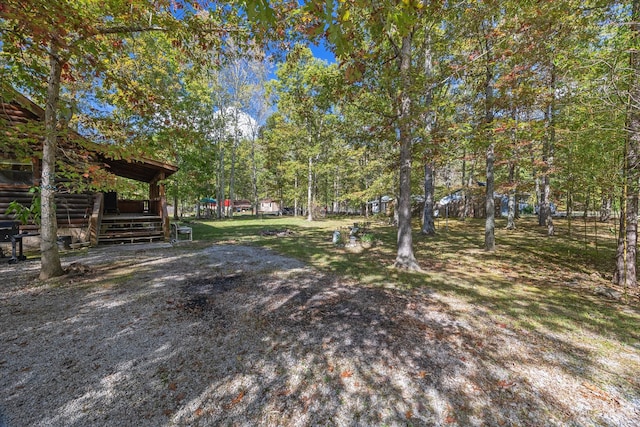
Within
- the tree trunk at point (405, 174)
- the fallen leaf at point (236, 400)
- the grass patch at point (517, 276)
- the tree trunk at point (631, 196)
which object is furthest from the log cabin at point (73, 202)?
the tree trunk at point (631, 196)

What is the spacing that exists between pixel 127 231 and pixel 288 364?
10224 millimetres

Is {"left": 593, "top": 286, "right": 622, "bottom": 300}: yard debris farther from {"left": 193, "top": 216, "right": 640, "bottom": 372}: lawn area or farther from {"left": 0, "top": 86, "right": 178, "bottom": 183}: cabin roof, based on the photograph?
{"left": 0, "top": 86, "right": 178, "bottom": 183}: cabin roof

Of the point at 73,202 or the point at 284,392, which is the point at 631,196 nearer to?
the point at 284,392

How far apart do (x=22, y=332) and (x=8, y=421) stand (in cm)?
195

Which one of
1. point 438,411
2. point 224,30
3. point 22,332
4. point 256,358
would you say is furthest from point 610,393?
point 224,30

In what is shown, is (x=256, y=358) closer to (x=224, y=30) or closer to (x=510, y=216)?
(x=224, y=30)

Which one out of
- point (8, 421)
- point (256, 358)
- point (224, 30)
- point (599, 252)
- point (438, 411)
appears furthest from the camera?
point (599, 252)

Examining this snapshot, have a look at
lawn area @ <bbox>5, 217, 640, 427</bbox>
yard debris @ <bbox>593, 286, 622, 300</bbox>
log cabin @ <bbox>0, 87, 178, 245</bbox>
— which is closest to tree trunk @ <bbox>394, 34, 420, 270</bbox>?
lawn area @ <bbox>5, 217, 640, 427</bbox>

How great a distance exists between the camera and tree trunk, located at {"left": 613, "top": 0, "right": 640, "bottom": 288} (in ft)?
15.7

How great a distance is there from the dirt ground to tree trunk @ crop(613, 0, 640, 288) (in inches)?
128

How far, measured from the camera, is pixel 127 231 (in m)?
10.0

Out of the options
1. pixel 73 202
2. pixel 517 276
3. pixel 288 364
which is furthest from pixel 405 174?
pixel 73 202

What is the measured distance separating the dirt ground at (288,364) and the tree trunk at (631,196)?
3.24 m

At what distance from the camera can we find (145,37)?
6938 millimetres
